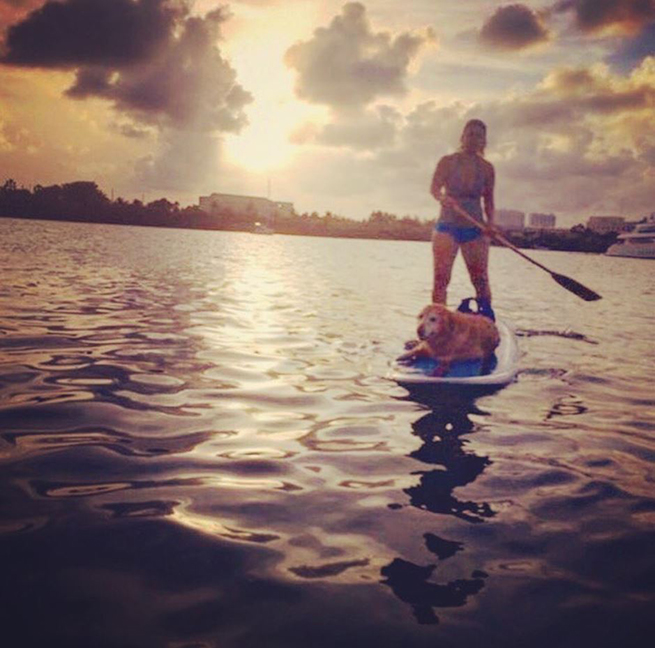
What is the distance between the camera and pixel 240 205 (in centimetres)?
17238

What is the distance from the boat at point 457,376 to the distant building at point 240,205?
16058 centimetres

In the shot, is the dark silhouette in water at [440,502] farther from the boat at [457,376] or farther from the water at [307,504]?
the boat at [457,376]

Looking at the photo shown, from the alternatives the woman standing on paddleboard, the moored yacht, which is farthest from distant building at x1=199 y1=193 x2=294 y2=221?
the woman standing on paddleboard

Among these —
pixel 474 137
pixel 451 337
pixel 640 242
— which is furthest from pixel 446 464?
pixel 640 242

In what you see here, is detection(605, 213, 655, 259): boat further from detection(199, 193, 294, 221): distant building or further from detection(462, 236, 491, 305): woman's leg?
detection(199, 193, 294, 221): distant building

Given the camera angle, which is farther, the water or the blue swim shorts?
the blue swim shorts

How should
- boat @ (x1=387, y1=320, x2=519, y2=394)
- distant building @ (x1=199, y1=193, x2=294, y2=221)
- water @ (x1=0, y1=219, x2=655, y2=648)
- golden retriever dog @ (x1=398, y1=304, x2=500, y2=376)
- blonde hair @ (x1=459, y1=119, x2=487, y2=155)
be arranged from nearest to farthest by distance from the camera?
1. water @ (x1=0, y1=219, x2=655, y2=648)
2. boat @ (x1=387, y1=320, x2=519, y2=394)
3. golden retriever dog @ (x1=398, y1=304, x2=500, y2=376)
4. blonde hair @ (x1=459, y1=119, x2=487, y2=155)
5. distant building @ (x1=199, y1=193, x2=294, y2=221)

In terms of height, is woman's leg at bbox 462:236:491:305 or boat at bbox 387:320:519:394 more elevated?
woman's leg at bbox 462:236:491:305

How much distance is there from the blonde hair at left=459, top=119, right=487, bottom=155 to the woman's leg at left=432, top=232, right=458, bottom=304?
1.24 meters

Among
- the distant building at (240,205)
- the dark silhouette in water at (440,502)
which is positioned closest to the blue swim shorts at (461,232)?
the dark silhouette in water at (440,502)

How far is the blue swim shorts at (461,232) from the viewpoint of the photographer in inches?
278

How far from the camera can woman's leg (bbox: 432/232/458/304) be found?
7121 mm

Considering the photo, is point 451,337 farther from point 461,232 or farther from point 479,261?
point 461,232

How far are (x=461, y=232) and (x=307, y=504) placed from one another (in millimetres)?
5194
